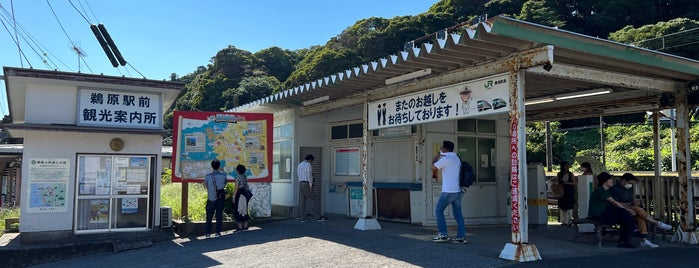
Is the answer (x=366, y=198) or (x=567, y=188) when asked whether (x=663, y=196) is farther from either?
(x=366, y=198)

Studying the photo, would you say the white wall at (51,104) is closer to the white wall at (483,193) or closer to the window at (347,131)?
the window at (347,131)

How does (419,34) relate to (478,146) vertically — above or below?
above

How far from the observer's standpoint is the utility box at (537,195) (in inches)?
412

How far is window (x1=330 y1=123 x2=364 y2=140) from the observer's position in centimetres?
1221

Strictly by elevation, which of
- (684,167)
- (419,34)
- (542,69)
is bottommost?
(684,167)

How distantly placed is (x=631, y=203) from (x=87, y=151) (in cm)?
988

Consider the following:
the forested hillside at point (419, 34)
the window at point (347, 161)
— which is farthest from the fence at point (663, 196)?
the forested hillside at point (419, 34)

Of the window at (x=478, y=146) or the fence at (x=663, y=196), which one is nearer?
the fence at (x=663, y=196)

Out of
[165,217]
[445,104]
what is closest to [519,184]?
[445,104]

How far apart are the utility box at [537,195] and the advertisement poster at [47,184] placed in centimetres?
919

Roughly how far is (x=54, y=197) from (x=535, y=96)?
9.61m

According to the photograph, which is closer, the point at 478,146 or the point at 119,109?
the point at 119,109

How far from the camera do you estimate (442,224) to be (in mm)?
8016

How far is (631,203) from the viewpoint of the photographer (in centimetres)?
840
